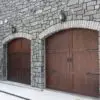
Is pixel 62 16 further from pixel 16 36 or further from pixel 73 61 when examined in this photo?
pixel 16 36

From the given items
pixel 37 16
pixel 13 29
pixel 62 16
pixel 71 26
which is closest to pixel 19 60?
pixel 13 29

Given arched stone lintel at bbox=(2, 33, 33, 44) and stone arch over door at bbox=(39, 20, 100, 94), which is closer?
stone arch over door at bbox=(39, 20, 100, 94)

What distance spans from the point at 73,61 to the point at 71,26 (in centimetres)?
133

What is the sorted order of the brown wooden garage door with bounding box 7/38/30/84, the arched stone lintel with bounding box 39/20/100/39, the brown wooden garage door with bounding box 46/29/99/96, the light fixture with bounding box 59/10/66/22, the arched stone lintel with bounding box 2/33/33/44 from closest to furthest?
the arched stone lintel with bounding box 39/20/100/39, the brown wooden garage door with bounding box 46/29/99/96, the light fixture with bounding box 59/10/66/22, the arched stone lintel with bounding box 2/33/33/44, the brown wooden garage door with bounding box 7/38/30/84

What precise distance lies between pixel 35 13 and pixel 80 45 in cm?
284

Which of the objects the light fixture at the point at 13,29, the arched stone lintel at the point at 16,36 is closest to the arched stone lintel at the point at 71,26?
the arched stone lintel at the point at 16,36

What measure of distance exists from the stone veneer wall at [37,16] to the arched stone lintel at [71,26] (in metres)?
0.12

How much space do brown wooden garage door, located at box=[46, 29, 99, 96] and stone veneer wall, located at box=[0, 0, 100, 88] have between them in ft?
1.48

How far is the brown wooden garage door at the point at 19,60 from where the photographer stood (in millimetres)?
10031

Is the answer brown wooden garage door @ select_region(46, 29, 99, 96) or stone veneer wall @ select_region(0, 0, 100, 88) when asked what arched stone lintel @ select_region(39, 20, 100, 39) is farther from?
brown wooden garage door @ select_region(46, 29, 99, 96)

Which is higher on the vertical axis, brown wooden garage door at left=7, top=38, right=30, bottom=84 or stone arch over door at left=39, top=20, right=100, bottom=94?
stone arch over door at left=39, top=20, right=100, bottom=94

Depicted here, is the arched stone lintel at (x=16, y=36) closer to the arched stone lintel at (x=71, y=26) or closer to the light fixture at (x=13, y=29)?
the light fixture at (x=13, y=29)

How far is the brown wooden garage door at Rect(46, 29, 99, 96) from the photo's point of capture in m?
7.14

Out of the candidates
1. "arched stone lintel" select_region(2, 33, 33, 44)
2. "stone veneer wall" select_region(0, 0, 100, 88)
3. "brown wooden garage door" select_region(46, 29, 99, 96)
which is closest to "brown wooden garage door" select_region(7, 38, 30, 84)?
"arched stone lintel" select_region(2, 33, 33, 44)
